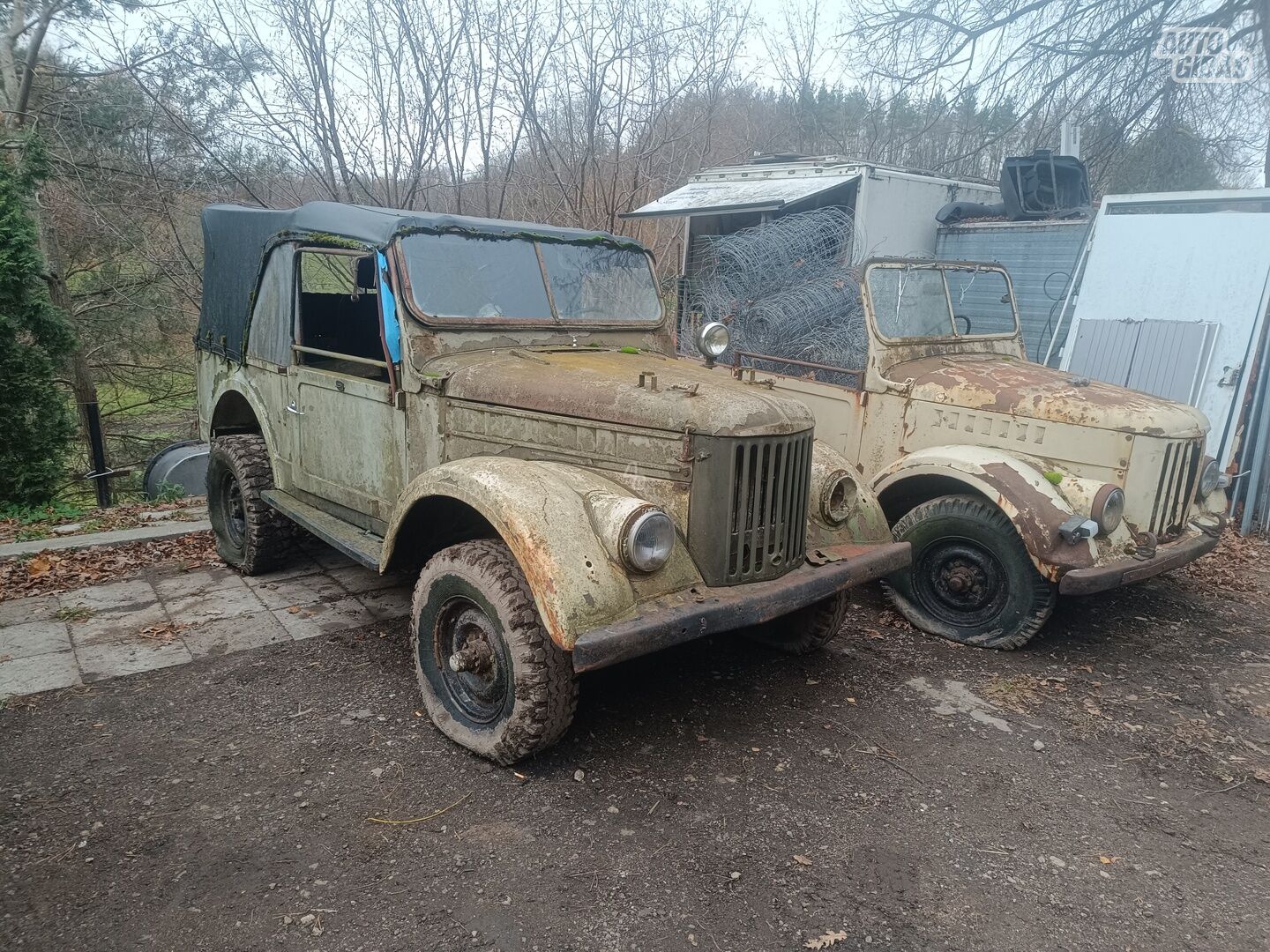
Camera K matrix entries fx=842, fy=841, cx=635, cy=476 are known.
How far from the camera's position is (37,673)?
4043 mm

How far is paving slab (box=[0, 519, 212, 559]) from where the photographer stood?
5770 mm

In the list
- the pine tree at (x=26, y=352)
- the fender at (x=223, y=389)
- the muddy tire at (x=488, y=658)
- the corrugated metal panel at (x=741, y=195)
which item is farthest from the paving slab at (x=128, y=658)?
the corrugated metal panel at (x=741, y=195)

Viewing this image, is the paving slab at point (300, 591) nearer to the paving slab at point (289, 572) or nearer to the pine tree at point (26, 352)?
the paving slab at point (289, 572)

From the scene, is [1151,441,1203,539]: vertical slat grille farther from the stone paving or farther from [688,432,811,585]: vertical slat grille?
the stone paving

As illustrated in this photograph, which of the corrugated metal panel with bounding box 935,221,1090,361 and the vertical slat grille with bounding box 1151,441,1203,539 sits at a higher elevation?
the corrugated metal panel with bounding box 935,221,1090,361

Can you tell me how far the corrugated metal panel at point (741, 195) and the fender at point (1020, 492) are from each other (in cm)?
438

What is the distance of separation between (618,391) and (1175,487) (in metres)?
3.34

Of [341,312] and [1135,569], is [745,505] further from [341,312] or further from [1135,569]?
[341,312]

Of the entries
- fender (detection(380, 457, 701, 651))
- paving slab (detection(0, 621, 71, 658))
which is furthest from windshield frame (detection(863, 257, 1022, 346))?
paving slab (detection(0, 621, 71, 658))

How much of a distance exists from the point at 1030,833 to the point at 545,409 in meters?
2.47

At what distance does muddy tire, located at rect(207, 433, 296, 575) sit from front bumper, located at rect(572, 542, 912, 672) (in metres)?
3.16

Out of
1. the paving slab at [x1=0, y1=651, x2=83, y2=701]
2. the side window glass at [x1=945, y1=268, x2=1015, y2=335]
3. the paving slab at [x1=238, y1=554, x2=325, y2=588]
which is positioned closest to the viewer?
the paving slab at [x1=0, y1=651, x2=83, y2=701]

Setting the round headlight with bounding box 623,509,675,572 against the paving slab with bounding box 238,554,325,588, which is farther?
the paving slab with bounding box 238,554,325,588

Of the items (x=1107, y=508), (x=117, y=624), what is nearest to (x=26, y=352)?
(x=117, y=624)
